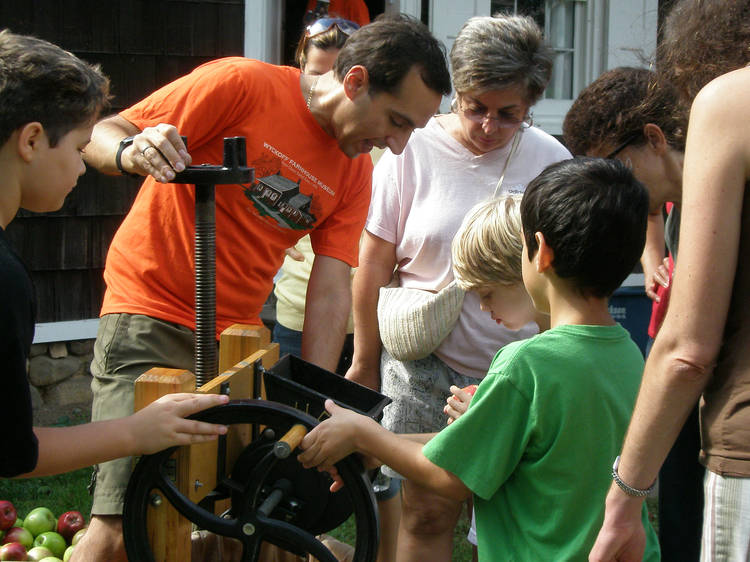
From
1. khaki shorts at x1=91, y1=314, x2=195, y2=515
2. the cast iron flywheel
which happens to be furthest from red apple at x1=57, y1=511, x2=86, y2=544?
the cast iron flywheel

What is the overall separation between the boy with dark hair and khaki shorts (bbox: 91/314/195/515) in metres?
0.44

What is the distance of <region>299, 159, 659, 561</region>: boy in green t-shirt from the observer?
1568mm

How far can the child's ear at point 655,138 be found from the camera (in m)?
2.43

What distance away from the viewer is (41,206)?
1528 millimetres

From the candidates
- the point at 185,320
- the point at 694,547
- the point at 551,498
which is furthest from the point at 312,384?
the point at 694,547

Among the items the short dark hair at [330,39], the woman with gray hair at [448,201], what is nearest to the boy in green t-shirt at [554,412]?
the woman with gray hair at [448,201]

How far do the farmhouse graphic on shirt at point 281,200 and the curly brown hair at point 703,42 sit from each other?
1.06 m

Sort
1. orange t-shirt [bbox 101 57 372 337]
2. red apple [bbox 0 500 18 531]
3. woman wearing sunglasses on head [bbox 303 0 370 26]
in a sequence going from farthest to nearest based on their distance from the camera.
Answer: woman wearing sunglasses on head [bbox 303 0 370 26] → red apple [bbox 0 500 18 531] → orange t-shirt [bbox 101 57 372 337]

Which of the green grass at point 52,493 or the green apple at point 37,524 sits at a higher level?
the green apple at point 37,524

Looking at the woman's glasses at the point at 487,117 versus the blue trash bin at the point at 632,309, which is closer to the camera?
the woman's glasses at the point at 487,117

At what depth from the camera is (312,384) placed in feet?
6.23

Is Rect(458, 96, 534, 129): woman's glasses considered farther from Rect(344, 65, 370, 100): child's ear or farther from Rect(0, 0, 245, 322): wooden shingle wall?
Rect(0, 0, 245, 322): wooden shingle wall

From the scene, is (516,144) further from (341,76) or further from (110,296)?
(110,296)

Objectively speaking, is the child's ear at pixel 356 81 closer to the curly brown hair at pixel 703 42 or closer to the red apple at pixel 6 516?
the curly brown hair at pixel 703 42
